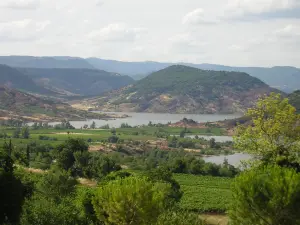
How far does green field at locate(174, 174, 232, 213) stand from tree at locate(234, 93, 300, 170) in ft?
→ 48.6

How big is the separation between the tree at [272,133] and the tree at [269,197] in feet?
28.0

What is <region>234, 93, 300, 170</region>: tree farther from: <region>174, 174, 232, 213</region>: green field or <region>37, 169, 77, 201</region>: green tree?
<region>37, 169, 77, 201</region>: green tree

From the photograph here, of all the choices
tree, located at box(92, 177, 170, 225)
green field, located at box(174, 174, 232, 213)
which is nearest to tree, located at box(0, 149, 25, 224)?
tree, located at box(92, 177, 170, 225)

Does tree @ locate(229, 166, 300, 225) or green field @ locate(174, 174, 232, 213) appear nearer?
tree @ locate(229, 166, 300, 225)

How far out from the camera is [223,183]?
228ft

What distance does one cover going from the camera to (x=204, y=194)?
195 feet

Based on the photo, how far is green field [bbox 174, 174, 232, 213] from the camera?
52250 mm

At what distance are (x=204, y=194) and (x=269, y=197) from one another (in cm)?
3245

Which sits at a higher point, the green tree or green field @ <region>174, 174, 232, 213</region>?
the green tree

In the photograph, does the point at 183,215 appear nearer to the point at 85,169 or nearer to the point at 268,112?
the point at 268,112

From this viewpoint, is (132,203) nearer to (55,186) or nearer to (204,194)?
(55,186)

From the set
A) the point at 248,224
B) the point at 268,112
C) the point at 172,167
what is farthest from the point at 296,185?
the point at 172,167

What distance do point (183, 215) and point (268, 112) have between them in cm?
Answer: 1257

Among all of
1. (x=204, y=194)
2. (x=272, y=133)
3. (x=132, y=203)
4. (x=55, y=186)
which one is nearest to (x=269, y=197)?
(x=132, y=203)
